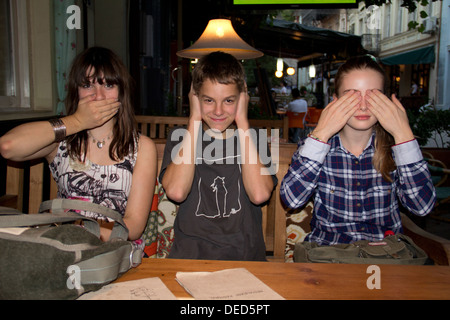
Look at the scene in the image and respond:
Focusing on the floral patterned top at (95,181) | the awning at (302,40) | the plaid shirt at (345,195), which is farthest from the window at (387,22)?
the floral patterned top at (95,181)

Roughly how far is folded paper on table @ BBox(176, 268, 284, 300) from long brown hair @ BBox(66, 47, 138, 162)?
3.16 ft

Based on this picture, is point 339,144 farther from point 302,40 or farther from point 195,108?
point 302,40

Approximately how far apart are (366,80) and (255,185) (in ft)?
2.23

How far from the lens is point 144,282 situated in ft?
3.42

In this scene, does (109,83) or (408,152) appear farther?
(109,83)

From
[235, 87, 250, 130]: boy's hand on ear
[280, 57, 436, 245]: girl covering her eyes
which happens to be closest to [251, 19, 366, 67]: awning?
[235, 87, 250, 130]: boy's hand on ear

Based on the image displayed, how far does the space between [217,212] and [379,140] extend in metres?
0.84

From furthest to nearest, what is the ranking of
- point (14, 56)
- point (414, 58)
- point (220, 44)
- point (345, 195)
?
point (414, 58), point (220, 44), point (14, 56), point (345, 195)

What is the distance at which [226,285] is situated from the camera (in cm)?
101

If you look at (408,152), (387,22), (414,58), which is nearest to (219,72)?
(408,152)

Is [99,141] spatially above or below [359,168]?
above

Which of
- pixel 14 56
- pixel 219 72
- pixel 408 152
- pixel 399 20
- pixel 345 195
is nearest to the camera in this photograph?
pixel 408 152

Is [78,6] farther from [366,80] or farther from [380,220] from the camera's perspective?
[380,220]
